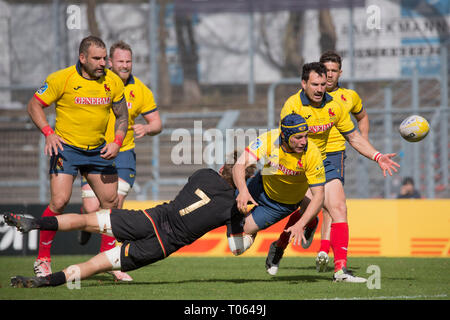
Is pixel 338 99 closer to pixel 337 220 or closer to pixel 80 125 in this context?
pixel 337 220

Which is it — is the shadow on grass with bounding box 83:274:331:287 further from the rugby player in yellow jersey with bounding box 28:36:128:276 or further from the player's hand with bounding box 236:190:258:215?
the player's hand with bounding box 236:190:258:215

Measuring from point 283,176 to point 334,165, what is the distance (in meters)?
1.36

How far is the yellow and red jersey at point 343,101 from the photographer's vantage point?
9.27 m

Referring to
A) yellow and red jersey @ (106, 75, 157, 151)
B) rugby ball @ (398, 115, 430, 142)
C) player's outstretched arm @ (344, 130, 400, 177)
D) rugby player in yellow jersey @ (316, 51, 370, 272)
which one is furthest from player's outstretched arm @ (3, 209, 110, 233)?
rugby ball @ (398, 115, 430, 142)

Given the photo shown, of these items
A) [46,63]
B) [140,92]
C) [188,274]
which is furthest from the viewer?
[46,63]

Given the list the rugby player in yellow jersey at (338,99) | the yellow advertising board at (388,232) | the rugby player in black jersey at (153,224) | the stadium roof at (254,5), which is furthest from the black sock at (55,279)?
the stadium roof at (254,5)

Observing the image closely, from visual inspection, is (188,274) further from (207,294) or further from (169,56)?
(169,56)

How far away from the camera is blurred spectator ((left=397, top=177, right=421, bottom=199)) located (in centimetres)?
1452

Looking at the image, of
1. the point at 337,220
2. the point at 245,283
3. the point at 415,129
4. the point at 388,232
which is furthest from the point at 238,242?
the point at 388,232

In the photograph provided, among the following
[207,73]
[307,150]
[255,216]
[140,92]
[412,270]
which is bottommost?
[412,270]

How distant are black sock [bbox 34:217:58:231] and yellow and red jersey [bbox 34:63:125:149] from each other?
176 cm

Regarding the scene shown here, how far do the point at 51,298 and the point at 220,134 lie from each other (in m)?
9.07

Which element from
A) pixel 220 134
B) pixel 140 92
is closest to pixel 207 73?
pixel 220 134
